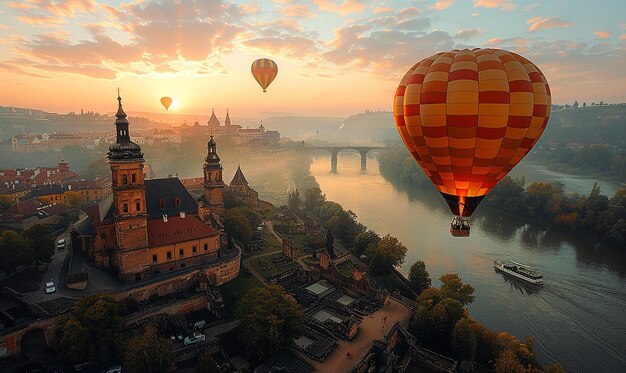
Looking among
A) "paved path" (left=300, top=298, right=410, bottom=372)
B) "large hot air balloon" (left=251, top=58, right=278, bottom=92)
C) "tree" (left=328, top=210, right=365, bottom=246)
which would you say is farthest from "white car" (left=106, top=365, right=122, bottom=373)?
"large hot air balloon" (left=251, top=58, right=278, bottom=92)

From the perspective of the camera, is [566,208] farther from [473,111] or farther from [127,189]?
[127,189]

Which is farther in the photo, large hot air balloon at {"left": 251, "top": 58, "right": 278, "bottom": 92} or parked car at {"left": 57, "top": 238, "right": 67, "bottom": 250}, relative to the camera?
large hot air balloon at {"left": 251, "top": 58, "right": 278, "bottom": 92}

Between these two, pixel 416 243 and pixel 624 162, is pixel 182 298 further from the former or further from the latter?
pixel 624 162

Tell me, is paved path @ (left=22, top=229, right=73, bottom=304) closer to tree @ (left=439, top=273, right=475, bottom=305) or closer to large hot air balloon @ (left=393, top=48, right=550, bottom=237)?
large hot air balloon @ (left=393, top=48, right=550, bottom=237)

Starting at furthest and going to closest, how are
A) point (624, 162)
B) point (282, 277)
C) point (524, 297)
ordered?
1. point (624, 162)
2. point (524, 297)
3. point (282, 277)

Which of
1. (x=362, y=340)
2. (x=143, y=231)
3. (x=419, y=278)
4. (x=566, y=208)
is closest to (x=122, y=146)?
(x=143, y=231)

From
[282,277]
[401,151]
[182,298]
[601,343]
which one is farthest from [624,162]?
[182,298]

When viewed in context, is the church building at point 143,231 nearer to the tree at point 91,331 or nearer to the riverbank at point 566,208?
the tree at point 91,331

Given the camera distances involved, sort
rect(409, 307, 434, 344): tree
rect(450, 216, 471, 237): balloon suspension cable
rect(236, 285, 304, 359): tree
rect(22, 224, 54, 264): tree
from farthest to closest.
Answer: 1. rect(22, 224, 54, 264): tree
2. rect(409, 307, 434, 344): tree
3. rect(236, 285, 304, 359): tree
4. rect(450, 216, 471, 237): balloon suspension cable
